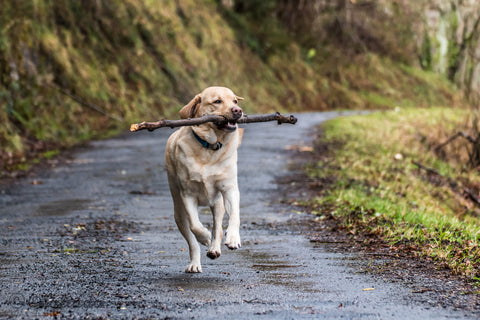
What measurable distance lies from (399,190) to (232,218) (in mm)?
6475

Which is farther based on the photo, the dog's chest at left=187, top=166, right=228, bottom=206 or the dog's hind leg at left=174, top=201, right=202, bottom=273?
the dog's hind leg at left=174, top=201, right=202, bottom=273

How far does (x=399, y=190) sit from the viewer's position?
460 inches

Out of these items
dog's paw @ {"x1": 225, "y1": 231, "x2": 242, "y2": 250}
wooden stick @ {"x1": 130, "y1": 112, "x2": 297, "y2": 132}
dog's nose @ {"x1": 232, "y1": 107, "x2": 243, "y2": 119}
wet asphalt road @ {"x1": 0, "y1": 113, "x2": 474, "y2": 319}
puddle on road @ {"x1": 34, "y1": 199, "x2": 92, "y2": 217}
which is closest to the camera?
wet asphalt road @ {"x1": 0, "y1": 113, "x2": 474, "y2": 319}

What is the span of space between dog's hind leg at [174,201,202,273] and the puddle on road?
11.9 ft

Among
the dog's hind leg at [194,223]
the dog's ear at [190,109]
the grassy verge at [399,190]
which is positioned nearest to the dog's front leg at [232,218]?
the dog's hind leg at [194,223]

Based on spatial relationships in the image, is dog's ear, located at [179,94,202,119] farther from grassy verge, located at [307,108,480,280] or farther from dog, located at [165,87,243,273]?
grassy verge, located at [307,108,480,280]

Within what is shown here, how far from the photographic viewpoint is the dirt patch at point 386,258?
5.13 meters

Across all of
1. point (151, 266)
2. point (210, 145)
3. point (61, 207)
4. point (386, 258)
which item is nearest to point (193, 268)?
point (151, 266)

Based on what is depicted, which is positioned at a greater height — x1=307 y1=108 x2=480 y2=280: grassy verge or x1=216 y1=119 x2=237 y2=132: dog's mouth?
x1=216 y1=119 x2=237 y2=132: dog's mouth

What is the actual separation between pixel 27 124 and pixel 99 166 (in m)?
3.19

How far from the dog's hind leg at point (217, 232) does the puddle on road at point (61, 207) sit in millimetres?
3903

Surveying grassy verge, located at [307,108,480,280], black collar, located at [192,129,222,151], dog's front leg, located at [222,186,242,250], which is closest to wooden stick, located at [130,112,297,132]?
black collar, located at [192,129,222,151]

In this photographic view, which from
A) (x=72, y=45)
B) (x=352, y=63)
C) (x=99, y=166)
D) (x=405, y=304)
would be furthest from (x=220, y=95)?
(x=352, y=63)

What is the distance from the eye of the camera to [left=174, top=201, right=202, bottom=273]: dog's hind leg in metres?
6.07
